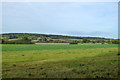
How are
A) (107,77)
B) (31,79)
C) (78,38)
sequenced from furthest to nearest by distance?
(78,38) → (107,77) → (31,79)

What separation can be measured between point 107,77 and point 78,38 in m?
85.1

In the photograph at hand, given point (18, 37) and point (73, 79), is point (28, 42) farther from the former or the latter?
point (73, 79)

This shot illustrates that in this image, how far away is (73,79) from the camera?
648 cm

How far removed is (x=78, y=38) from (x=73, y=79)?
85.7 m

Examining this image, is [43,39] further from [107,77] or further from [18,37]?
[107,77]

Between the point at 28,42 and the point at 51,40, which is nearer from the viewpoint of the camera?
the point at 28,42

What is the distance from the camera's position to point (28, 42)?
66.4 m

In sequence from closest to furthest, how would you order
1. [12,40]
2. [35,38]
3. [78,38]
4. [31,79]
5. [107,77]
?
[31,79]
[107,77]
[12,40]
[35,38]
[78,38]

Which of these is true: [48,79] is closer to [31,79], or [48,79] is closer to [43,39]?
[31,79]

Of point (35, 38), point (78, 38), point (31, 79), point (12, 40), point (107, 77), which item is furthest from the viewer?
point (78, 38)

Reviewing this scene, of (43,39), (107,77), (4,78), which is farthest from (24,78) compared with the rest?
(43,39)

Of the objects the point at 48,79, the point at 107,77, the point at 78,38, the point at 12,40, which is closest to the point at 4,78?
the point at 48,79

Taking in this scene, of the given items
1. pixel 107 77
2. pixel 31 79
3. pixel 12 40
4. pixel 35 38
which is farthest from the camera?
pixel 35 38

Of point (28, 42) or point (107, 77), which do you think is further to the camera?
point (28, 42)
